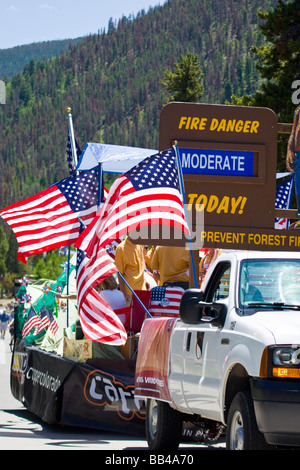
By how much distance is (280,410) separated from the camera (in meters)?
5.95

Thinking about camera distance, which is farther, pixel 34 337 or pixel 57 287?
pixel 57 287

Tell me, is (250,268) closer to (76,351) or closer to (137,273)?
(76,351)

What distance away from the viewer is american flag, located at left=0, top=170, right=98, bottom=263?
1259cm

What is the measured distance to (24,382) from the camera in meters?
12.9

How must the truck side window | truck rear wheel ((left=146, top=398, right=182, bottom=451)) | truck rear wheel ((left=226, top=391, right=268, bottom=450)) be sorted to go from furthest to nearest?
truck rear wheel ((left=146, top=398, right=182, bottom=451)) → the truck side window → truck rear wheel ((left=226, top=391, right=268, bottom=450))

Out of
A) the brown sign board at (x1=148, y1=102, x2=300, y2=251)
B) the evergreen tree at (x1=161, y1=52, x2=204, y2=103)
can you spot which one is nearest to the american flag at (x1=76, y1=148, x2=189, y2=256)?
the brown sign board at (x1=148, y1=102, x2=300, y2=251)

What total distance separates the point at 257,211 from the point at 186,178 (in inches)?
36.9

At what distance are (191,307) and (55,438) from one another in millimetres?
3620

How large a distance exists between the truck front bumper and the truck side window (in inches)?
65.5

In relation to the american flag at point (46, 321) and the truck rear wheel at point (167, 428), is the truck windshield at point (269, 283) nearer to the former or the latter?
the truck rear wheel at point (167, 428)

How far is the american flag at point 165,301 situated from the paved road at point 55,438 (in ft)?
5.17

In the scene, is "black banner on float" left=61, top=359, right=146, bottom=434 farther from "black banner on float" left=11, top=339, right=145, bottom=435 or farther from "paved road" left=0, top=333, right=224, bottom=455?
"paved road" left=0, top=333, right=224, bottom=455
